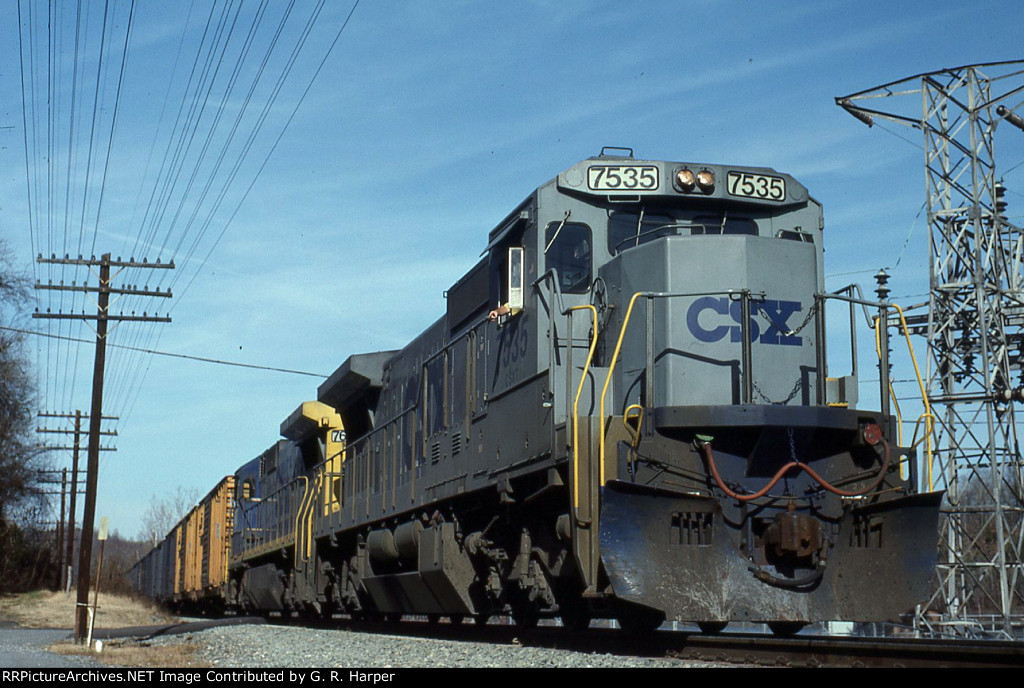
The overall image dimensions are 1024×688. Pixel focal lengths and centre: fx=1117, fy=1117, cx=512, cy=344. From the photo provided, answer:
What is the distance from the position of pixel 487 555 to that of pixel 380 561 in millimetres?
3667

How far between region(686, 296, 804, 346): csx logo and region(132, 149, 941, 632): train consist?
0.02 metres

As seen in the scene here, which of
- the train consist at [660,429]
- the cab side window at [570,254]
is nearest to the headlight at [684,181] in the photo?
the train consist at [660,429]

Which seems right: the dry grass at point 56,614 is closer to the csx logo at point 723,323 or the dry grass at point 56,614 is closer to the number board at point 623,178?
the number board at point 623,178

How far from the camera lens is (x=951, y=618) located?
18.6 meters

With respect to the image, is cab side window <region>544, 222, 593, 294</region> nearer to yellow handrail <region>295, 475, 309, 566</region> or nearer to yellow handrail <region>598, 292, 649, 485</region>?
yellow handrail <region>598, 292, 649, 485</region>

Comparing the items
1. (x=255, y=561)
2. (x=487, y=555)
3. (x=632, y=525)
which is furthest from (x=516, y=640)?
(x=255, y=561)

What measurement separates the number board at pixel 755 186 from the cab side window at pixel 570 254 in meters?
1.26

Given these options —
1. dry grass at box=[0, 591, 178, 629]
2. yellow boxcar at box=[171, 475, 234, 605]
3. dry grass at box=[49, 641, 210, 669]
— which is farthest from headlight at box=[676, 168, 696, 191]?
yellow boxcar at box=[171, 475, 234, 605]

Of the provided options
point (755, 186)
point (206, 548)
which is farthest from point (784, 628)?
point (206, 548)

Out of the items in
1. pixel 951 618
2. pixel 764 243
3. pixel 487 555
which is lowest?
pixel 951 618

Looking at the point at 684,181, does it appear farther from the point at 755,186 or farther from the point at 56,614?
the point at 56,614

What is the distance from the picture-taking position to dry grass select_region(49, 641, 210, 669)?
9.60m

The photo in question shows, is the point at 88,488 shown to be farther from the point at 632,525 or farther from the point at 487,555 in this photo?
the point at 632,525

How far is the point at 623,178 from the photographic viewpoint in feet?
30.0
